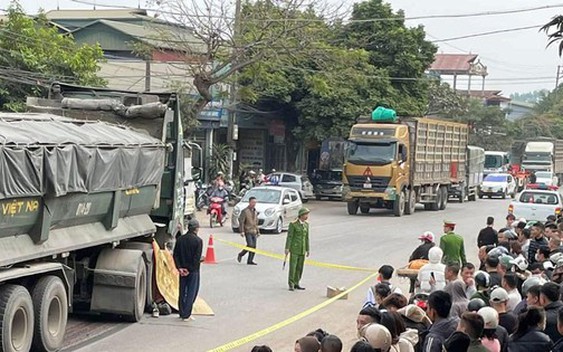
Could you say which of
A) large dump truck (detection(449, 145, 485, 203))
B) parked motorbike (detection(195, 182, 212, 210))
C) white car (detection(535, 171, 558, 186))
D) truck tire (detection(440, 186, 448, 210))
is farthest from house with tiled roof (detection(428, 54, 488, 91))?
parked motorbike (detection(195, 182, 212, 210))

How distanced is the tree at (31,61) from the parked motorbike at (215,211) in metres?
7.23

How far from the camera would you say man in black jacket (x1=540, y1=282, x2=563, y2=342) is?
837cm

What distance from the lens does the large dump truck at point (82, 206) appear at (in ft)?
35.6

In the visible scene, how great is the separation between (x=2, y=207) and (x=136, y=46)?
26.9m

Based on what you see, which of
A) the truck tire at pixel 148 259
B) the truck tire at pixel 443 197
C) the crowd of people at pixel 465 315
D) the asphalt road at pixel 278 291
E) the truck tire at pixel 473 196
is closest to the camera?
the crowd of people at pixel 465 315

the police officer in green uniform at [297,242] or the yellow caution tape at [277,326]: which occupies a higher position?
the police officer in green uniform at [297,242]

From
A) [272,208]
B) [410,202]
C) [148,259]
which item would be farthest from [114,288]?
[410,202]

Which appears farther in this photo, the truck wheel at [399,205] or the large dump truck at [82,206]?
the truck wheel at [399,205]

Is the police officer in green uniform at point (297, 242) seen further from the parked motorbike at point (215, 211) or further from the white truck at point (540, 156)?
the white truck at point (540, 156)

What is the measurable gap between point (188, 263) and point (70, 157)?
2.84 meters

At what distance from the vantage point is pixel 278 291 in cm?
1781

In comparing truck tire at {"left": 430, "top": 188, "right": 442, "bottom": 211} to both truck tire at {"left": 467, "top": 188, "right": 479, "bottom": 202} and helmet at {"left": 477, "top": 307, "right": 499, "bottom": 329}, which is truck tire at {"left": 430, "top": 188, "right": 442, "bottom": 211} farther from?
helmet at {"left": 477, "top": 307, "right": 499, "bottom": 329}

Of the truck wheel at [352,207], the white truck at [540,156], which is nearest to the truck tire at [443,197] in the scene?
the truck wheel at [352,207]

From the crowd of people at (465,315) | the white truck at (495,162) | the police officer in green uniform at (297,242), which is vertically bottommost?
the police officer in green uniform at (297,242)
